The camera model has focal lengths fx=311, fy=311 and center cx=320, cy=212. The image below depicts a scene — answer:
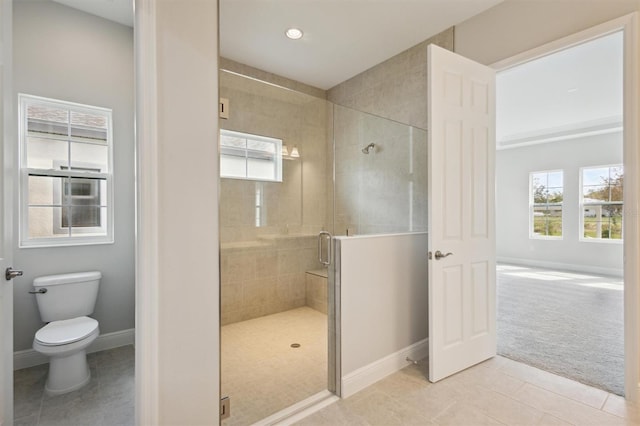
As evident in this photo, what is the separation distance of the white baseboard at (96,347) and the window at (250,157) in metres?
1.75

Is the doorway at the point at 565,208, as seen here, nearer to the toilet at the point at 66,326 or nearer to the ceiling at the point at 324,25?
the ceiling at the point at 324,25

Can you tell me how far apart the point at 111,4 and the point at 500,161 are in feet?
27.0

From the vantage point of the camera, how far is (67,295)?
244cm

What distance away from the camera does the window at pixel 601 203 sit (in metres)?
6.12

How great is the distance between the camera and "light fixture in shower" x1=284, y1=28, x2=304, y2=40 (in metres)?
2.80

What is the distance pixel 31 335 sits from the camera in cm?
244

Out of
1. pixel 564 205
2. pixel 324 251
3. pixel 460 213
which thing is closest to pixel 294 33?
pixel 324 251

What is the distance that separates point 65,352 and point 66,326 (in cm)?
27

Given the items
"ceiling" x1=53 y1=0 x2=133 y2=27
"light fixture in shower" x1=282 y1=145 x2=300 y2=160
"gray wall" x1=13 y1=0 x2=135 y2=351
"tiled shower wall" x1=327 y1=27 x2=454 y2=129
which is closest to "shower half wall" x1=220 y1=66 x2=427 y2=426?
"light fixture in shower" x1=282 y1=145 x2=300 y2=160

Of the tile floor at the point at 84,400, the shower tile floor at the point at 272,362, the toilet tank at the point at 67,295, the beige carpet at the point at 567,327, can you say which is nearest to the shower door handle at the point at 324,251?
the shower tile floor at the point at 272,362

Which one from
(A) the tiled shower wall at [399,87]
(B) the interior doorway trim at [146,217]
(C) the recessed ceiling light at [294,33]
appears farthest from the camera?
(A) the tiled shower wall at [399,87]

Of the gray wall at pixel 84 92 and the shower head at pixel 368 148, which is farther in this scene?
the shower head at pixel 368 148

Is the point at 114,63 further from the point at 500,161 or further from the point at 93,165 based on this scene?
the point at 500,161

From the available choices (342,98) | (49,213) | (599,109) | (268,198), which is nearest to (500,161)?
(599,109)
